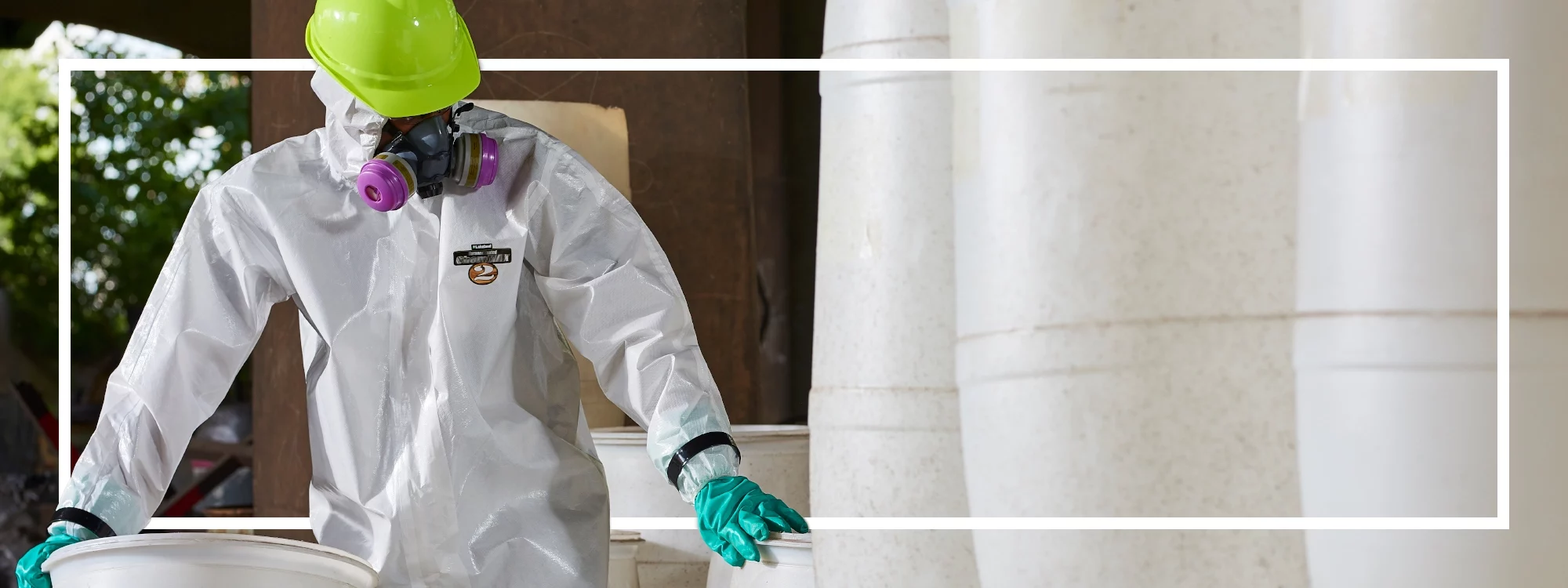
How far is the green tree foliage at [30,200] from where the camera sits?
28.9 feet

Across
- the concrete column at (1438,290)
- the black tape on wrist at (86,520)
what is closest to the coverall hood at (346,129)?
the black tape on wrist at (86,520)

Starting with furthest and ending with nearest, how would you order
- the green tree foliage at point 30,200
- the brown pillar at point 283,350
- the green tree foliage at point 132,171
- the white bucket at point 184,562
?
the green tree foliage at point 132,171
the green tree foliage at point 30,200
the brown pillar at point 283,350
the white bucket at point 184,562

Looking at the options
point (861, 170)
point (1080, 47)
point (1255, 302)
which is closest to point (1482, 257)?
point (1255, 302)

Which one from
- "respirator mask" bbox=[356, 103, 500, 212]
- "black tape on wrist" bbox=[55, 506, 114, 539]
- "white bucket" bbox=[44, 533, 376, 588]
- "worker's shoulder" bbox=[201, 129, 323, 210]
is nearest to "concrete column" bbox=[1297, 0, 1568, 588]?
"white bucket" bbox=[44, 533, 376, 588]

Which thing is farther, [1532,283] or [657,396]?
[657,396]

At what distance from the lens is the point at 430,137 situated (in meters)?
2.13

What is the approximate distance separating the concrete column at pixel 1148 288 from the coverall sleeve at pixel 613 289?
0.92m

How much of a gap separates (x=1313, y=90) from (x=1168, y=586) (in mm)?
437

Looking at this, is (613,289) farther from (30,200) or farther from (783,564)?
(30,200)

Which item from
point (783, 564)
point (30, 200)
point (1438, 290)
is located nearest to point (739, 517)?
point (783, 564)

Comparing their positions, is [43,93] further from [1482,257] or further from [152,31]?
[1482,257]

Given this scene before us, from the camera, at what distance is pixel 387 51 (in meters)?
2.09

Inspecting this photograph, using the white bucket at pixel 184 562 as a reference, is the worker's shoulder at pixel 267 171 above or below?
above

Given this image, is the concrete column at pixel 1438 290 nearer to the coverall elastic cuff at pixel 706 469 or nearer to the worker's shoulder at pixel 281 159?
the coverall elastic cuff at pixel 706 469
